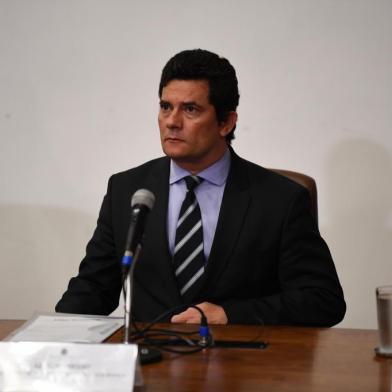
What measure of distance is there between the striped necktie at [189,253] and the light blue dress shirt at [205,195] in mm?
26

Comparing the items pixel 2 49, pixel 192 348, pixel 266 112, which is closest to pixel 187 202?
pixel 192 348

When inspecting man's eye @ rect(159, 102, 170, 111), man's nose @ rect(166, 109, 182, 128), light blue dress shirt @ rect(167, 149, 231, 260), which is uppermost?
man's eye @ rect(159, 102, 170, 111)

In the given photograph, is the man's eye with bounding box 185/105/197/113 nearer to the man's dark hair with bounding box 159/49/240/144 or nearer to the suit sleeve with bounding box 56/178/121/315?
the man's dark hair with bounding box 159/49/240/144

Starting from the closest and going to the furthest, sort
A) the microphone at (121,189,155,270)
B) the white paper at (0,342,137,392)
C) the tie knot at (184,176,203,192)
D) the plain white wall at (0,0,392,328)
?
1. the white paper at (0,342,137,392)
2. the microphone at (121,189,155,270)
3. the tie knot at (184,176,203,192)
4. the plain white wall at (0,0,392,328)

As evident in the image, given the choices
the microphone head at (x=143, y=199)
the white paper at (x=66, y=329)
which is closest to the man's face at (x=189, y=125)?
the white paper at (x=66, y=329)

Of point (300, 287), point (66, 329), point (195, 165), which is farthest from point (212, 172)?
point (66, 329)

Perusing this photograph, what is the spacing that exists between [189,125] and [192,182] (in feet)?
0.61

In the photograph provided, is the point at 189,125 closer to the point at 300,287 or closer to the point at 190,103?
the point at 190,103

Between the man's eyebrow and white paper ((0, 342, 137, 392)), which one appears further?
the man's eyebrow

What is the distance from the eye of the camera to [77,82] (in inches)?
130

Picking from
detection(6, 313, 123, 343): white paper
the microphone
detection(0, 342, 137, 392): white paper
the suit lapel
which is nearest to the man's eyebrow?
the suit lapel

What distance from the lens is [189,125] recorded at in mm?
2256

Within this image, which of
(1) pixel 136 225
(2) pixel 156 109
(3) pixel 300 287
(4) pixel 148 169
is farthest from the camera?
(2) pixel 156 109

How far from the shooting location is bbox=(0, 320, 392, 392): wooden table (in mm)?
1299
